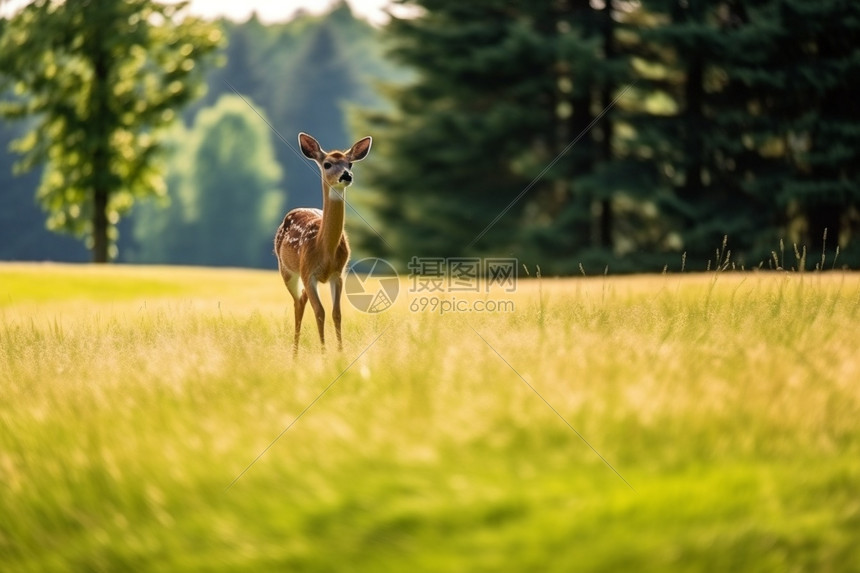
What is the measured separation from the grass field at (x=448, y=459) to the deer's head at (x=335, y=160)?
4.74ft

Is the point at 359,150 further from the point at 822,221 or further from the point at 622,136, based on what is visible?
the point at 822,221

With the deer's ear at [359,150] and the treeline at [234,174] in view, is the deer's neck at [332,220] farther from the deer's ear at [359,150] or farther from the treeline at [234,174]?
the treeline at [234,174]

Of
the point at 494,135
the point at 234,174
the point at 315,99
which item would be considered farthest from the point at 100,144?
the point at 315,99

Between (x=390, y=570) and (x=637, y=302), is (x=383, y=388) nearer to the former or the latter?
(x=390, y=570)

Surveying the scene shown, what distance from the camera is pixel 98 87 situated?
86.6 feet

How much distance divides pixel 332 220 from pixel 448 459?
11.4 feet

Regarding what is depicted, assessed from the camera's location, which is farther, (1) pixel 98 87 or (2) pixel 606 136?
(1) pixel 98 87

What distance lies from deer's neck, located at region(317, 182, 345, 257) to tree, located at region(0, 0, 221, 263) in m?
20.7

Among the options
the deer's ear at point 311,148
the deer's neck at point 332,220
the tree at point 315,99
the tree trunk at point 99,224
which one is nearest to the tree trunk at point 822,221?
the deer's neck at point 332,220

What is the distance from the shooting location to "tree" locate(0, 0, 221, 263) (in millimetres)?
26094

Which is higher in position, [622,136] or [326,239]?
[622,136]

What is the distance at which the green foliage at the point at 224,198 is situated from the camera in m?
61.9

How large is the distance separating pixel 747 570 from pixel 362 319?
18.3ft

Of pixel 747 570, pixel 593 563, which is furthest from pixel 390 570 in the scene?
pixel 747 570
